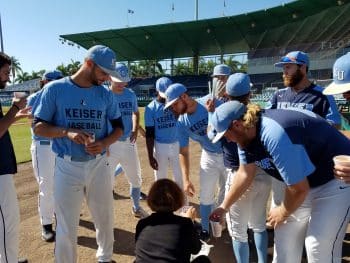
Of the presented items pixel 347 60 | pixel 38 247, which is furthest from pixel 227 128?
pixel 38 247

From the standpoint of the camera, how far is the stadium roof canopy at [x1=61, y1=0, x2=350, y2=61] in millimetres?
32656

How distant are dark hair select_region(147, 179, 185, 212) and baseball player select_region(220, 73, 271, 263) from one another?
1.00 meters

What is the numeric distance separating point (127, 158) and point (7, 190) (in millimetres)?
2537

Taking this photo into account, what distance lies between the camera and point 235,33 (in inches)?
1523

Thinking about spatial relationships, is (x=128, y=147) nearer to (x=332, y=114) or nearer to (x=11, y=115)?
(x=11, y=115)

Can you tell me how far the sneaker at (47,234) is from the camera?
4683 millimetres

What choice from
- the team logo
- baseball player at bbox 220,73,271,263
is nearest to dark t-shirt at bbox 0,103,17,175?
baseball player at bbox 220,73,271,263

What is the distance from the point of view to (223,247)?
4.43 meters

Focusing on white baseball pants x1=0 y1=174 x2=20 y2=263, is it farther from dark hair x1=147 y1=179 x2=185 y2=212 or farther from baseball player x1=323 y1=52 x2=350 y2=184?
baseball player x1=323 y1=52 x2=350 y2=184

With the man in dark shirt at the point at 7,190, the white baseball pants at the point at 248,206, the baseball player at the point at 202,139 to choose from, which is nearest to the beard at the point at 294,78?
the baseball player at the point at 202,139

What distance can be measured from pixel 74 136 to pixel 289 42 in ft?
125

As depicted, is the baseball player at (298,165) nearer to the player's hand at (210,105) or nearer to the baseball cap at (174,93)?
the player's hand at (210,105)

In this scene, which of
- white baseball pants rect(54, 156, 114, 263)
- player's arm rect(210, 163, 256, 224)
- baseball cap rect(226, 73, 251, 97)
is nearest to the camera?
player's arm rect(210, 163, 256, 224)

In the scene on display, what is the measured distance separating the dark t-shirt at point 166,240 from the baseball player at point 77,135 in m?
1.07
